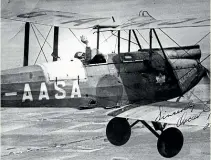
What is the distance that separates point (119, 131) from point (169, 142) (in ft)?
3.28

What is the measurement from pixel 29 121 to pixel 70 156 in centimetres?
441

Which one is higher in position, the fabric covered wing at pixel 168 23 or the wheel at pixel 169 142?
the fabric covered wing at pixel 168 23

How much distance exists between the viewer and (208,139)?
661 cm

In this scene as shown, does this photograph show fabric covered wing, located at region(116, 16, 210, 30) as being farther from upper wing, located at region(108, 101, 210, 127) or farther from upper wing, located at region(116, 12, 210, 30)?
upper wing, located at region(108, 101, 210, 127)

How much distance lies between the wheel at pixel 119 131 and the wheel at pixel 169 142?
0.82m

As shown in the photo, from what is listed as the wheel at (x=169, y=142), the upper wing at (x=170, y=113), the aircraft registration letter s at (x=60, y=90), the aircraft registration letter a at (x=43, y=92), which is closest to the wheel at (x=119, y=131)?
the upper wing at (x=170, y=113)

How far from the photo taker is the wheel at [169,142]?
5129 mm

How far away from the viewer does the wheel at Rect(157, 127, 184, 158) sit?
5.13 meters

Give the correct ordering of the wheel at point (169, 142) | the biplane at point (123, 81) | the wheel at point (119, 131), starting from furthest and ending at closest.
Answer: the wheel at point (119, 131), the wheel at point (169, 142), the biplane at point (123, 81)

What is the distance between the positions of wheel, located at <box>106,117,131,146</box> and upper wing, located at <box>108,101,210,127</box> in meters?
0.66
